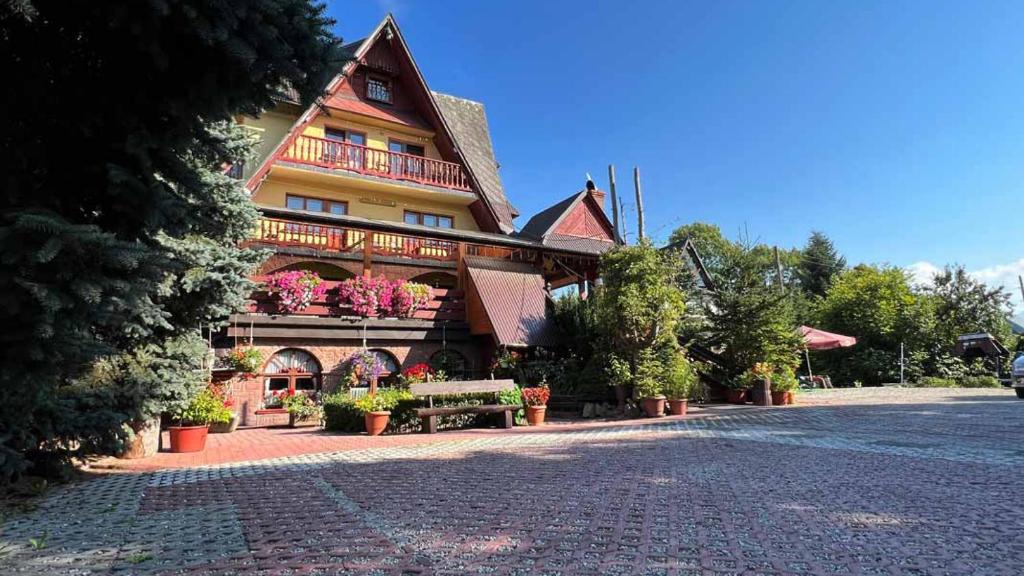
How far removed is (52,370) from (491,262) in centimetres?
1301

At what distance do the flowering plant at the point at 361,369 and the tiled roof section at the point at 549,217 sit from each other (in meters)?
8.09

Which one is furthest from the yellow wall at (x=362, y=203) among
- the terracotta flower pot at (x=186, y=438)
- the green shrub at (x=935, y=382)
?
the green shrub at (x=935, y=382)

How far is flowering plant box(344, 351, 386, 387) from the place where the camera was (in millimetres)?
13258

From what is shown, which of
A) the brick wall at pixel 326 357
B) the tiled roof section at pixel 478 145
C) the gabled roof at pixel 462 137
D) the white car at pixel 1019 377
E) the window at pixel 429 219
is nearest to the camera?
the brick wall at pixel 326 357

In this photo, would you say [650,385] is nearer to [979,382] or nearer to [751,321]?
[751,321]

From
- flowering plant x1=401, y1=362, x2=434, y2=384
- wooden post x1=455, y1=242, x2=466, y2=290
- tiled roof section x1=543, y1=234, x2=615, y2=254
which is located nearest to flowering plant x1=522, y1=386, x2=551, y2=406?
flowering plant x1=401, y1=362, x2=434, y2=384

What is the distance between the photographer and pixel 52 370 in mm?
3605

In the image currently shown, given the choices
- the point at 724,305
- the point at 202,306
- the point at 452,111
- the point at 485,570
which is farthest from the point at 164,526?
the point at 452,111

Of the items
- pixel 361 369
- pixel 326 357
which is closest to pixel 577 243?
pixel 361 369

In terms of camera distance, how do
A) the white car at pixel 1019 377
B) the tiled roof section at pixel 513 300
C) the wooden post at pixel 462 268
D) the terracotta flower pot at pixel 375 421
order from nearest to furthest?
the terracotta flower pot at pixel 375 421
the tiled roof section at pixel 513 300
the white car at pixel 1019 377
the wooden post at pixel 462 268

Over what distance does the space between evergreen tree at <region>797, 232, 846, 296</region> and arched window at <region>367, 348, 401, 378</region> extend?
3968cm

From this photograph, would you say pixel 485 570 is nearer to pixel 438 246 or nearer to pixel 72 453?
pixel 72 453

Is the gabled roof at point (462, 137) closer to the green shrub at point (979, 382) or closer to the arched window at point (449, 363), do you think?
the arched window at point (449, 363)

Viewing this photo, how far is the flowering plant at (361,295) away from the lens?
13.6m
